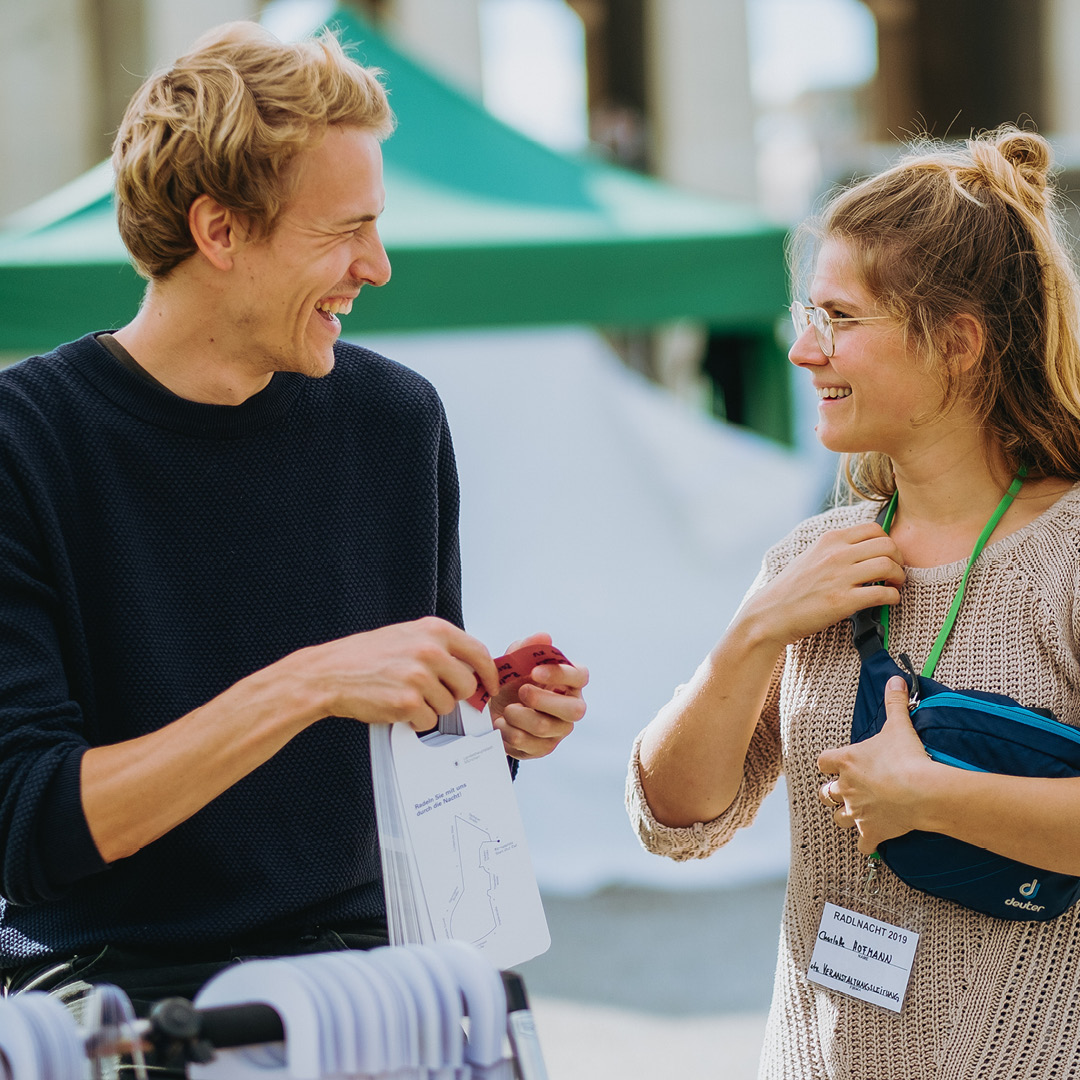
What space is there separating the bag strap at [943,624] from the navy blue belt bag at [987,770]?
10 cm

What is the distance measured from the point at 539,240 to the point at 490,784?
409 cm

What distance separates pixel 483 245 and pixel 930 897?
155 inches

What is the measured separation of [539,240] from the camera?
17.6 feet

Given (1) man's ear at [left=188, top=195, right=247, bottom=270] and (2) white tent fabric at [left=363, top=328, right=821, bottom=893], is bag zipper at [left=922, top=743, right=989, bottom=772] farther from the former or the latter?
(2) white tent fabric at [left=363, top=328, right=821, bottom=893]

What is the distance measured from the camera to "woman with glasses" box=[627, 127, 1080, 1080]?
1675mm

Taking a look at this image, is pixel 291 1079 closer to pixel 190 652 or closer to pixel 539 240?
pixel 190 652

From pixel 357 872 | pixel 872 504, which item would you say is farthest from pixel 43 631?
pixel 872 504

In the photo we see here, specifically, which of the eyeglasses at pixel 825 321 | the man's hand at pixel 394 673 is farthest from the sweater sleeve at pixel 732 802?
the man's hand at pixel 394 673

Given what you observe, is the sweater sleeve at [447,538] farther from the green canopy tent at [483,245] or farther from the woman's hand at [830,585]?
the green canopy tent at [483,245]

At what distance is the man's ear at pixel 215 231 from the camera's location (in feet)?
5.55

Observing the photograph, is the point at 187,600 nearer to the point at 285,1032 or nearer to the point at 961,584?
the point at 285,1032

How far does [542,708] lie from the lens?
1.74 m

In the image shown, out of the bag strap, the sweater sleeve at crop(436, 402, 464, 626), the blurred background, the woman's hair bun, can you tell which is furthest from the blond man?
the blurred background

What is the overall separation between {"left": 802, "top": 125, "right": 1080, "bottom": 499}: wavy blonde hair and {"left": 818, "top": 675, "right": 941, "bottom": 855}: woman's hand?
0.41 m
